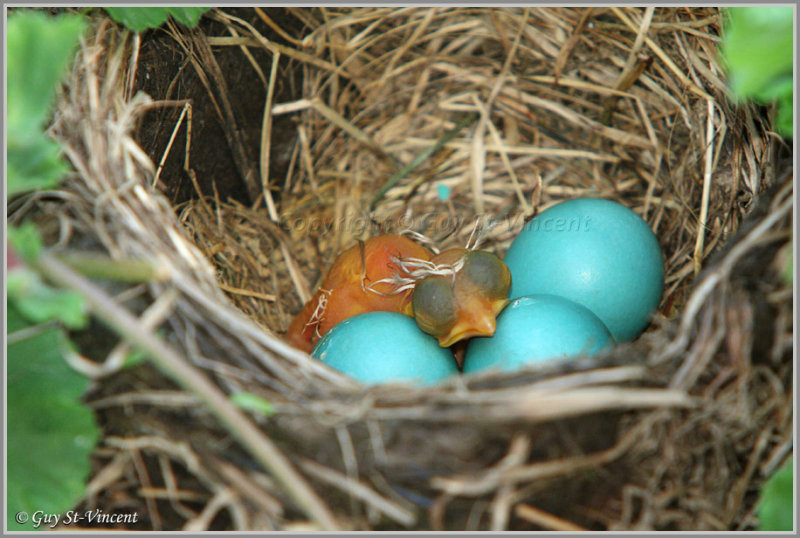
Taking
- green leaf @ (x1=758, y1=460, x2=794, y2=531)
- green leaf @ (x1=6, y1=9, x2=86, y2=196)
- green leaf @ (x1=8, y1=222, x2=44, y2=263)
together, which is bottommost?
green leaf @ (x1=758, y1=460, x2=794, y2=531)

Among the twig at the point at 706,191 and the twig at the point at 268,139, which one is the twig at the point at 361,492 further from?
the twig at the point at 268,139

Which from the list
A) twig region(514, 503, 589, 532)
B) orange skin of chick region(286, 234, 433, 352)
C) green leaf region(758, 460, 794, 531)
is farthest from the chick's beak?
green leaf region(758, 460, 794, 531)

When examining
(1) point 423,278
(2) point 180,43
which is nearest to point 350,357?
(1) point 423,278

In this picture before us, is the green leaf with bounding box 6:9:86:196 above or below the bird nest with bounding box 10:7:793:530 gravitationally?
above

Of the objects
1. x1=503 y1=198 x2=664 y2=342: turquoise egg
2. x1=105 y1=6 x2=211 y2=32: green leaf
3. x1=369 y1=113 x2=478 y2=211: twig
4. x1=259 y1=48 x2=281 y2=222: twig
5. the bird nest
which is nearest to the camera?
the bird nest

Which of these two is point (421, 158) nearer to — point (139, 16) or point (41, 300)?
point (139, 16)

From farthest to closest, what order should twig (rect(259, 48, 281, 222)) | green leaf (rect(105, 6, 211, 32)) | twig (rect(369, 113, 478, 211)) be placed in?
1. twig (rect(369, 113, 478, 211))
2. twig (rect(259, 48, 281, 222))
3. green leaf (rect(105, 6, 211, 32))

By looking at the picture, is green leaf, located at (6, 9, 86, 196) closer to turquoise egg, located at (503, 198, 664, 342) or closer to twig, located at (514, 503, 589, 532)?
twig, located at (514, 503, 589, 532)

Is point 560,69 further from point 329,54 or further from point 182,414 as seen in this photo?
point 182,414
